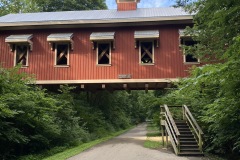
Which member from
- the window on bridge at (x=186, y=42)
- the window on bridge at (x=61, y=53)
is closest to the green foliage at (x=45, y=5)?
the window on bridge at (x=61, y=53)

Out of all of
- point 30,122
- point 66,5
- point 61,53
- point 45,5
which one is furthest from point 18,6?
point 30,122

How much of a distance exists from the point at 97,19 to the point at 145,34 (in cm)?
320

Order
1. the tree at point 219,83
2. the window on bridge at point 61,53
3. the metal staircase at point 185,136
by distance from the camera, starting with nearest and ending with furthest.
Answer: the tree at point 219,83 < the metal staircase at point 185,136 < the window on bridge at point 61,53

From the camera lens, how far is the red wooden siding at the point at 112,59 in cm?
1667

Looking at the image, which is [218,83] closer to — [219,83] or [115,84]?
[219,83]

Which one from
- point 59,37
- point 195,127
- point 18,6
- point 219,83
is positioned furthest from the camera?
point 18,6

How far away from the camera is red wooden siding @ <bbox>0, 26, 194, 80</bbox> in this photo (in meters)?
16.7

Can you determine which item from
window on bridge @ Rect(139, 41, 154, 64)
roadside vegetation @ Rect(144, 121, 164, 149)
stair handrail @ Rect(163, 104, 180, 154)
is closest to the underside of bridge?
window on bridge @ Rect(139, 41, 154, 64)

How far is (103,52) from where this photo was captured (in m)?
17.2

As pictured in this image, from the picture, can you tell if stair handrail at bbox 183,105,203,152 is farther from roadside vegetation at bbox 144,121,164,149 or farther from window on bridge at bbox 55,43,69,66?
window on bridge at bbox 55,43,69,66

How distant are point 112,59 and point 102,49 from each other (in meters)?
1.12

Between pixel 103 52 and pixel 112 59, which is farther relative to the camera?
pixel 103 52

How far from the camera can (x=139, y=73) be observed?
16.7 m

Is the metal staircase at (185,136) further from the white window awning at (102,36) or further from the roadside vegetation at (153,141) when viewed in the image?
the white window awning at (102,36)
